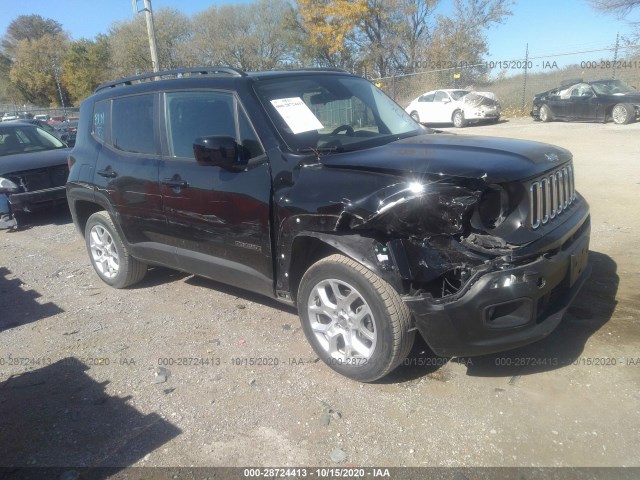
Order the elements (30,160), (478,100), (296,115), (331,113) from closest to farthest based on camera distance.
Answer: (296,115) → (331,113) → (30,160) → (478,100)

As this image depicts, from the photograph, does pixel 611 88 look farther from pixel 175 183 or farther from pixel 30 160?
pixel 175 183

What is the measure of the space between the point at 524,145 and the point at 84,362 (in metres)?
3.58

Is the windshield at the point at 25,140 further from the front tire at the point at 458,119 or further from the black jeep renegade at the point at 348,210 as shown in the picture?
the front tire at the point at 458,119

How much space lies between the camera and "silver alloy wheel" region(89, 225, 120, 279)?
5.30 meters

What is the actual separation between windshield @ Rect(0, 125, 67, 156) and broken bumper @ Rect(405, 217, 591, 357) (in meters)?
8.83

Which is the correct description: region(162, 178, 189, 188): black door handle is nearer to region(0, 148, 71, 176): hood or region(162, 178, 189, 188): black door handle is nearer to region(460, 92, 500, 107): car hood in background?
region(0, 148, 71, 176): hood

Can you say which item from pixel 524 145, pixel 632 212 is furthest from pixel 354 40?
pixel 524 145

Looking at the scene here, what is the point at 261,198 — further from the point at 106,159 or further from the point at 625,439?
the point at 625,439

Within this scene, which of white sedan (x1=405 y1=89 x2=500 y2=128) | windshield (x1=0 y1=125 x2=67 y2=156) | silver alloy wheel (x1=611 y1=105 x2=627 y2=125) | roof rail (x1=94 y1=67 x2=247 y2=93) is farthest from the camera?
white sedan (x1=405 y1=89 x2=500 y2=128)

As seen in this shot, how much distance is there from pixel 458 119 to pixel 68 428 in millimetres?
20256

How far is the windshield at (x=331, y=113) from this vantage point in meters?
3.63

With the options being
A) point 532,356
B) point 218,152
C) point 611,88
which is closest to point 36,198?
point 218,152

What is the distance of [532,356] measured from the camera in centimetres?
349

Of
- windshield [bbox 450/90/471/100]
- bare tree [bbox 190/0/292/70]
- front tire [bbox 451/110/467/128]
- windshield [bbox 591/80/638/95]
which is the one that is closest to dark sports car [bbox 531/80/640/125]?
windshield [bbox 591/80/638/95]
